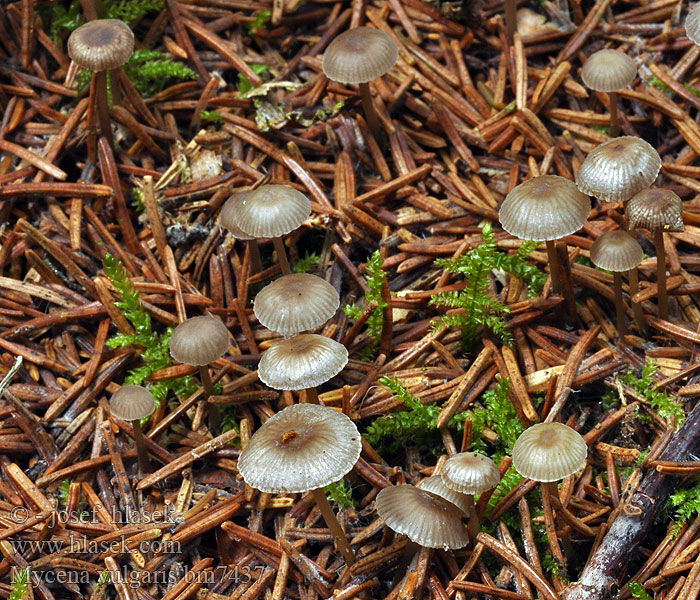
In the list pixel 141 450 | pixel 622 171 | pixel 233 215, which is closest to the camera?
pixel 622 171

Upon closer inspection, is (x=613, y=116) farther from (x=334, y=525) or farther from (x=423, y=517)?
(x=334, y=525)

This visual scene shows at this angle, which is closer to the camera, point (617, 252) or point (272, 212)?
point (617, 252)

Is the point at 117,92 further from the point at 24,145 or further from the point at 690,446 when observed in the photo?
the point at 690,446

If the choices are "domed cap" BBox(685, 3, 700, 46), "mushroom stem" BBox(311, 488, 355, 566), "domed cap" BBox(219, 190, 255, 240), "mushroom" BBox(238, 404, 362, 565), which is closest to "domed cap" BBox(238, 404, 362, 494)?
"mushroom" BBox(238, 404, 362, 565)

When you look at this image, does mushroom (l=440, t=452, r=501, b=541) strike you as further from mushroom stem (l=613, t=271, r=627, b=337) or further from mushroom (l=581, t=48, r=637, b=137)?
mushroom (l=581, t=48, r=637, b=137)

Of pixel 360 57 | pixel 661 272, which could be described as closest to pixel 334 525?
pixel 661 272

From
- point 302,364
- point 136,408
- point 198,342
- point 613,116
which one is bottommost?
point 136,408
